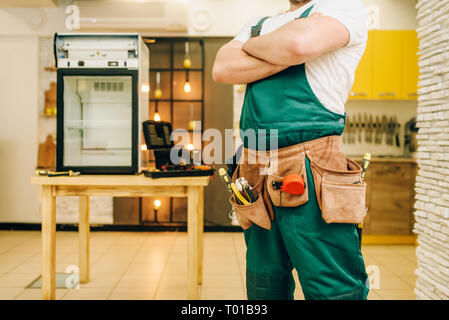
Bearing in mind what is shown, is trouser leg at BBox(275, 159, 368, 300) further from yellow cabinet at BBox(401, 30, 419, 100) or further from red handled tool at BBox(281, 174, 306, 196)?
yellow cabinet at BBox(401, 30, 419, 100)

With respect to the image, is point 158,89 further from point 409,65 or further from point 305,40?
point 305,40

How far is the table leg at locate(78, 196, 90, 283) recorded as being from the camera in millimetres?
2504

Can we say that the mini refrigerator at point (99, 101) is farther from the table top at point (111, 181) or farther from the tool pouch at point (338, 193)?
the tool pouch at point (338, 193)

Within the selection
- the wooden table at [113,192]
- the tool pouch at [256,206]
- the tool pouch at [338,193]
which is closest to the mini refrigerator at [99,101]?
the wooden table at [113,192]

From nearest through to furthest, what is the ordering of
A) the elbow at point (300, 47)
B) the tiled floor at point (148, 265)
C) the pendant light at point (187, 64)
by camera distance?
the elbow at point (300, 47) → the tiled floor at point (148, 265) → the pendant light at point (187, 64)

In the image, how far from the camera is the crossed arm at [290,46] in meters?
0.92

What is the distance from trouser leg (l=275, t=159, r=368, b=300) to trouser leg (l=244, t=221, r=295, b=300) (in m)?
0.09

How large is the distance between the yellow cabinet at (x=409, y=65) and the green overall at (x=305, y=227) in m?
3.44

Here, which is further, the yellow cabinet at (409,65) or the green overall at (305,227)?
the yellow cabinet at (409,65)

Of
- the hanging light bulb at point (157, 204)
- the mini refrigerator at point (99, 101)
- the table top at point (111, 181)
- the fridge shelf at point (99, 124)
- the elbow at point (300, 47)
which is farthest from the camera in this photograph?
the hanging light bulb at point (157, 204)

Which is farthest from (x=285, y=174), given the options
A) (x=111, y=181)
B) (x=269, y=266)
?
(x=111, y=181)

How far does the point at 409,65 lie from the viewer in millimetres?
3863
